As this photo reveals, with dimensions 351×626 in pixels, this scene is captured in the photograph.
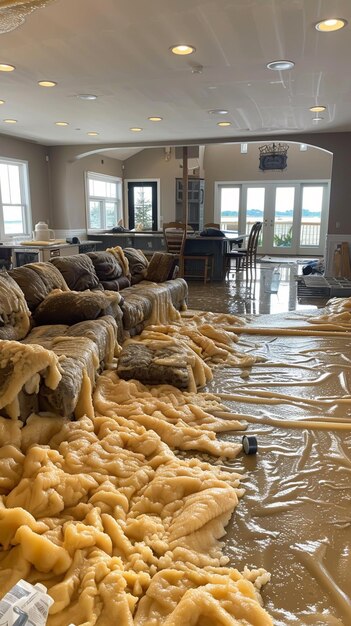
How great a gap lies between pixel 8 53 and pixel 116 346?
254 centimetres

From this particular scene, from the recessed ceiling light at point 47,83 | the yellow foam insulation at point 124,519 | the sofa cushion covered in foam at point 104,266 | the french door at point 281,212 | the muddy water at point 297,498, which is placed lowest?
the muddy water at point 297,498

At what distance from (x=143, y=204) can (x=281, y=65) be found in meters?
8.16

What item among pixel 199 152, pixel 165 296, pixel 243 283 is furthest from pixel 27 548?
pixel 199 152

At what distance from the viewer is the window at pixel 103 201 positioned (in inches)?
393

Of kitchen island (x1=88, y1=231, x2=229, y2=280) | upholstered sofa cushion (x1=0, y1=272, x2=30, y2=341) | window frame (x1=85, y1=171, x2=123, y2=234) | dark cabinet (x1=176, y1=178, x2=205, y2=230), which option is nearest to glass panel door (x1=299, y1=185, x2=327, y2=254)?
dark cabinet (x1=176, y1=178, x2=205, y2=230)

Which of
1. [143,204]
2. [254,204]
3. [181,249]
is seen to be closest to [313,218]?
[254,204]

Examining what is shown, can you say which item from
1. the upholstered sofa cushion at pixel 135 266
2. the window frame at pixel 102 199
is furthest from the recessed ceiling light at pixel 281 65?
the window frame at pixel 102 199

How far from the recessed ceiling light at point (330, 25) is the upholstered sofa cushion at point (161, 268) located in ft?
9.50

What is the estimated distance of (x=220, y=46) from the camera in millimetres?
3539

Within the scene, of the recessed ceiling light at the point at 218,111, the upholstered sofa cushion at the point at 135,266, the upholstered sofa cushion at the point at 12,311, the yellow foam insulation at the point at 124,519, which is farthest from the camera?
the recessed ceiling light at the point at 218,111

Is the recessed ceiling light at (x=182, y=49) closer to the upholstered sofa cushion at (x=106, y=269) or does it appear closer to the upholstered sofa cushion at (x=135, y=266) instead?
the upholstered sofa cushion at (x=106, y=269)

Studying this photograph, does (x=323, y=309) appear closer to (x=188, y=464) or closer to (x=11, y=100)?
(x=188, y=464)

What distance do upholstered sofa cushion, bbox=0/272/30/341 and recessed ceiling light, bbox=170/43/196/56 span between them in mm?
2213

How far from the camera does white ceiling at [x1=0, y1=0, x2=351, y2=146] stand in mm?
2977
